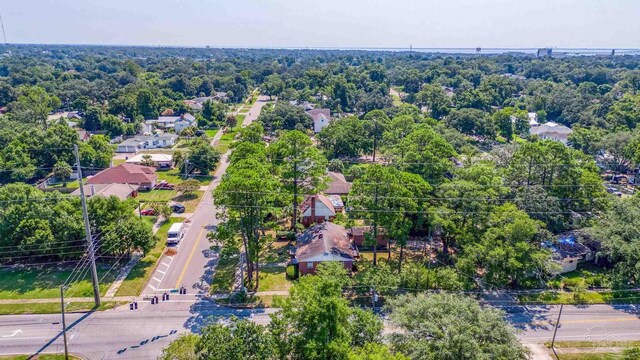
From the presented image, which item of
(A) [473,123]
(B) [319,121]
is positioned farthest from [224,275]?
(A) [473,123]

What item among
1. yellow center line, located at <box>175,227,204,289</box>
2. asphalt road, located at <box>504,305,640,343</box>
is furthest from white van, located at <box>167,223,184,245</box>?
asphalt road, located at <box>504,305,640,343</box>

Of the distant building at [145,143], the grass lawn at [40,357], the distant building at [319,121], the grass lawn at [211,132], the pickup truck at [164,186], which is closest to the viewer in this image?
the grass lawn at [40,357]

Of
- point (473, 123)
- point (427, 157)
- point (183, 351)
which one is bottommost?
point (183, 351)

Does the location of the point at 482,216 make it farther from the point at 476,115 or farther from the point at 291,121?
the point at 291,121

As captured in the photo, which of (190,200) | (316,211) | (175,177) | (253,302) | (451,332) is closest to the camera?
(451,332)

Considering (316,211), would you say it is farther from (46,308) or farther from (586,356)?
(586,356)

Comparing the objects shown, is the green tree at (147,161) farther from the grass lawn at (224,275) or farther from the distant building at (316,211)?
the grass lawn at (224,275)

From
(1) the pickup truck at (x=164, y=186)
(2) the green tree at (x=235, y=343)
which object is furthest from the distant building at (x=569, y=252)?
(1) the pickup truck at (x=164, y=186)
